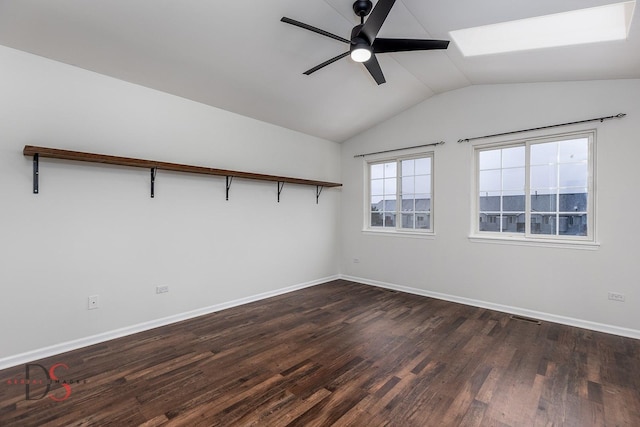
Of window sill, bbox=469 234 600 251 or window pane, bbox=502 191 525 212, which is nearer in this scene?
window sill, bbox=469 234 600 251

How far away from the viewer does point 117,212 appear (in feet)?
10.1

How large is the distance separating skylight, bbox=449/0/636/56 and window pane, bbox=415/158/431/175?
1.73m

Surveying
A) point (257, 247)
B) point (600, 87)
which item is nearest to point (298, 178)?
point (257, 247)

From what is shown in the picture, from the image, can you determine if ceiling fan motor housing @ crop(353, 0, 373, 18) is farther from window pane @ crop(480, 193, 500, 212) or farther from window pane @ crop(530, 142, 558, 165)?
window pane @ crop(480, 193, 500, 212)

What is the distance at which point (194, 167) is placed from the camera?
3.39 meters

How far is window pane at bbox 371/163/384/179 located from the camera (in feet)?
17.6

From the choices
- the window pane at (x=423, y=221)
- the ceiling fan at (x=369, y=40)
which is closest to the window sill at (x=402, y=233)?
the window pane at (x=423, y=221)

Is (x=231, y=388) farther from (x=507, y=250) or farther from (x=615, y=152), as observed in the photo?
(x=615, y=152)

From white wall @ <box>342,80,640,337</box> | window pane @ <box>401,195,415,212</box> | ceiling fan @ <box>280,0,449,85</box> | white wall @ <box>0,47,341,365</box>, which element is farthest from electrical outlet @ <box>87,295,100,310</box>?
window pane @ <box>401,195,415,212</box>

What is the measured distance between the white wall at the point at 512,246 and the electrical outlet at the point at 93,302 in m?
3.85

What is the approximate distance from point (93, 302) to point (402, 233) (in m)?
4.15

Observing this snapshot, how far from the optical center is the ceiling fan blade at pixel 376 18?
1.99 m

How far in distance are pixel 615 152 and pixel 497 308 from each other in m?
2.21

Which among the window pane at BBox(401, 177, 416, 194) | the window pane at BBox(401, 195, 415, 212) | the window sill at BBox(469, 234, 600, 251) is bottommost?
the window sill at BBox(469, 234, 600, 251)
